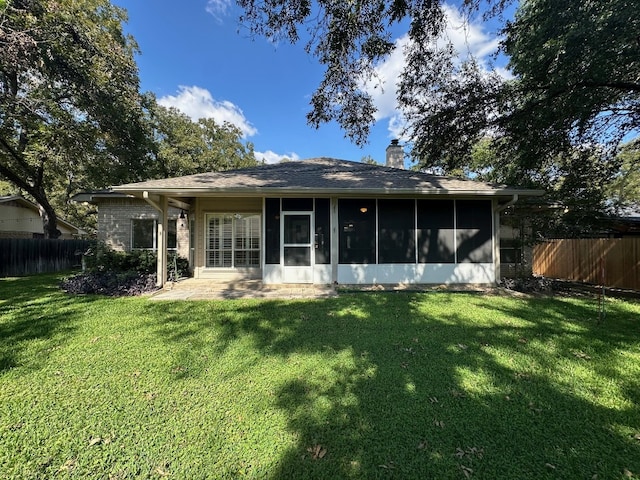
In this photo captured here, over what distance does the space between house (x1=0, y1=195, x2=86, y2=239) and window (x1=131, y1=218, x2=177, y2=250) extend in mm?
11324

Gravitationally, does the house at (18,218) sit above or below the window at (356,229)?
above

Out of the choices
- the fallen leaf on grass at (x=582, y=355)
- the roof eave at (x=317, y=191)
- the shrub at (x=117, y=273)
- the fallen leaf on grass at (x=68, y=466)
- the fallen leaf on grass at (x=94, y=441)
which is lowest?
the fallen leaf on grass at (x=68, y=466)

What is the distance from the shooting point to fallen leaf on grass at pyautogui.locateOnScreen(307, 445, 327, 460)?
7.02 ft

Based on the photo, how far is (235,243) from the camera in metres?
9.90

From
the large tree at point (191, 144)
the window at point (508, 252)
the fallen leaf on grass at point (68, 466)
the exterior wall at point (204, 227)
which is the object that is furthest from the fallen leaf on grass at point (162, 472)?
the large tree at point (191, 144)

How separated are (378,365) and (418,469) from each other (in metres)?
1.47

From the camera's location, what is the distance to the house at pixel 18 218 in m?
17.0

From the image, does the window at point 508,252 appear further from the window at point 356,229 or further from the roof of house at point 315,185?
the window at point 356,229

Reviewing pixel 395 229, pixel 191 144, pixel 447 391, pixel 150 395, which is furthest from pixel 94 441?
pixel 191 144

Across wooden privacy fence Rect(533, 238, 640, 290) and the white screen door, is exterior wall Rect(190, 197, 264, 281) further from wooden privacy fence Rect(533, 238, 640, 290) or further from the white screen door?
wooden privacy fence Rect(533, 238, 640, 290)

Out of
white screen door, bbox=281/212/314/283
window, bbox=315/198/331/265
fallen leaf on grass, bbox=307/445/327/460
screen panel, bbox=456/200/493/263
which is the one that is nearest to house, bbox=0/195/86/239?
white screen door, bbox=281/212/314/283

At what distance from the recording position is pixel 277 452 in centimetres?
216

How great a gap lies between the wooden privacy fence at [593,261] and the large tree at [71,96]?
16035mm

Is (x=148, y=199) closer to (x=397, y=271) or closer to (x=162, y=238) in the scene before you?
(x=162, y=238)
